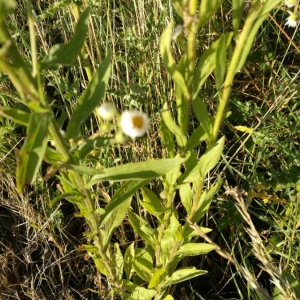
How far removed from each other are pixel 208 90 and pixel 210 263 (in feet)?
1.96

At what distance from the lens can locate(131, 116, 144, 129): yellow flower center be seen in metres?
0.87

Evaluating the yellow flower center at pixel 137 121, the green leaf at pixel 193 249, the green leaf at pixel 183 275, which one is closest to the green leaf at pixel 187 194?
the green leaf at pixel 193 249

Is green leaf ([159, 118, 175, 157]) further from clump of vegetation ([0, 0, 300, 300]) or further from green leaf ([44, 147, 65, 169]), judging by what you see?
green leaf ([44, 147, 65, 169])

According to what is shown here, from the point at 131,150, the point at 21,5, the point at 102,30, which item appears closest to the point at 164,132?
the point at 131,150

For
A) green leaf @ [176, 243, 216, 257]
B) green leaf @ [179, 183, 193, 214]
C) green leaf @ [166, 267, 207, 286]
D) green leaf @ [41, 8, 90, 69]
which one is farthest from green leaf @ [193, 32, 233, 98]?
green leaf @ [166, 267, 207, 286]

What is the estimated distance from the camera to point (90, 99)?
2.76ft

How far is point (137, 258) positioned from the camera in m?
1.33

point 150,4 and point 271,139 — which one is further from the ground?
point 150,4

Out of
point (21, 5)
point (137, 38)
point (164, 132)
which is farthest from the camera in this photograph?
point (21, 5)

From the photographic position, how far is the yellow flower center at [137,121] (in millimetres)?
866

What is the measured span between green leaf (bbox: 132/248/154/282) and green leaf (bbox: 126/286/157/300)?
4 cm

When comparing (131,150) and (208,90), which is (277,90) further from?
(131,150)

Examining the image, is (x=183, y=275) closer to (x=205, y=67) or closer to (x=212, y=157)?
(x=212, y=157)

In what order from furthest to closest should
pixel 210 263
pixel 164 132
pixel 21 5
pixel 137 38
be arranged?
pixel 21 5 < pixel 210 263 < pixel 137 38 < pixel 164 132
